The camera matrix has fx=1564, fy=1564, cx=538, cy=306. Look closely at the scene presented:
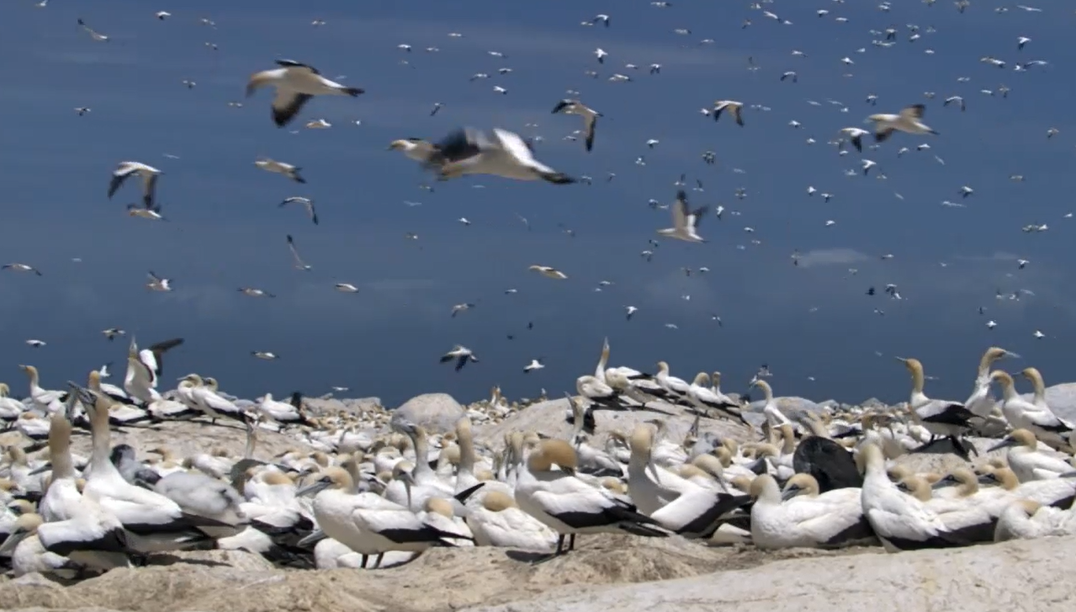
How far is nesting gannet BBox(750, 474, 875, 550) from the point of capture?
1129 cm

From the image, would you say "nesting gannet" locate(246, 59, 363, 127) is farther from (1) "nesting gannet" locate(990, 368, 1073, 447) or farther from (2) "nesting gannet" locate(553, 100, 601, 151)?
(1) "nesting gannet" locate(990, 368, 1073, 447)

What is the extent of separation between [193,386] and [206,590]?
14974 millimetres

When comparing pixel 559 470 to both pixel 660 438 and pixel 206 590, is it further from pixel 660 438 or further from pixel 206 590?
pixel 660 438

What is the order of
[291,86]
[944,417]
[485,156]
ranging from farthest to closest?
[944,417]
[291,86]
[485,156]

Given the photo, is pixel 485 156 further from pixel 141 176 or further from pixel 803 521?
pixel 141 176

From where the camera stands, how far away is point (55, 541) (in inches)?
440

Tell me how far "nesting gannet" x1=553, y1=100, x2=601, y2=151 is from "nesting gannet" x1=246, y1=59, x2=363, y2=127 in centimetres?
313

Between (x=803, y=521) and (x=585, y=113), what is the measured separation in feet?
24.4

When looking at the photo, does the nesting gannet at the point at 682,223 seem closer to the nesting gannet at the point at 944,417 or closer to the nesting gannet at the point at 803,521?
the nesting gannet at the point at 944,417

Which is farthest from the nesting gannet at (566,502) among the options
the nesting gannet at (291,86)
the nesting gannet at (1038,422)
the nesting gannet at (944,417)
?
the nesting gannet at (1038,422)


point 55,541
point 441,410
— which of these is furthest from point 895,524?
point 441,410

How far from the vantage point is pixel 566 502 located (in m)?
10.8

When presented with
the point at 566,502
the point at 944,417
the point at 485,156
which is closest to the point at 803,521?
the point at 566,502

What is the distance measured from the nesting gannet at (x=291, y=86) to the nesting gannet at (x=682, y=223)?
258 inches
